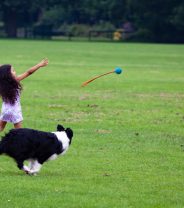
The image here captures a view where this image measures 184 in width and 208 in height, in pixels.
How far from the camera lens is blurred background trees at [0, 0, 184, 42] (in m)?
88.6

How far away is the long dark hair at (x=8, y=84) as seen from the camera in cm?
1288

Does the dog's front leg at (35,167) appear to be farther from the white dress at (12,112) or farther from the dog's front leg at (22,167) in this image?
the white dress at (12,112)

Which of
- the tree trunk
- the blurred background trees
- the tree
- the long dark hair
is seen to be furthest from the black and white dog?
the tree trunk

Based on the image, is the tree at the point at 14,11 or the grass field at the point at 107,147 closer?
the grass field at the point at 107,147

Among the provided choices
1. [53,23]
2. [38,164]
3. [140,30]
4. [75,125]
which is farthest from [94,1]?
[38,164]

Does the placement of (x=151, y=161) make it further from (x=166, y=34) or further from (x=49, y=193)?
(x=166, y=34)

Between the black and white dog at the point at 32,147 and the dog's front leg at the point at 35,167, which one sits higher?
the black and white dog at the point at 32,147

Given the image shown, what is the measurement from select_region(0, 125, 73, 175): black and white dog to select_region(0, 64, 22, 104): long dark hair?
1.18 meters

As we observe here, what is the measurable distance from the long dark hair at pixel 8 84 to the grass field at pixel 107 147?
3.25 feet

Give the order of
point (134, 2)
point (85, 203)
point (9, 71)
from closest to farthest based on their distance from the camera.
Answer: point (85, 203), point (9, 71), point (134, 2)

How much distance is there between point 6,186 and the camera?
11102 millimetres

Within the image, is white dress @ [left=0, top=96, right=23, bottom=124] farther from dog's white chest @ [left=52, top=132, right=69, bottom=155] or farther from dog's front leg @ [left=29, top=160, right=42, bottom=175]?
dog's front leg @ [left=29, top=160, right=42, bottom=175]

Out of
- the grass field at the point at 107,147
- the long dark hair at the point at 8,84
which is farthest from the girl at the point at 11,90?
the grass field at the point at 107,147

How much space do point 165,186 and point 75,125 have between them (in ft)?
21.8
